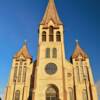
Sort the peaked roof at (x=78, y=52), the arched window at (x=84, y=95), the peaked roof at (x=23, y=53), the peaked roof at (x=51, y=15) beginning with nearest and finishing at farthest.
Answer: the arched window at (x=84, y=95) → the peaked roof at (x=78, y=52) → the peaked roof at (x=23, y=53) → the peaked roof at (x=51, y=15)

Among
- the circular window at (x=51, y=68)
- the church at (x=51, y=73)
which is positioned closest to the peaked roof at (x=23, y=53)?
the church at (x=51, y=73)

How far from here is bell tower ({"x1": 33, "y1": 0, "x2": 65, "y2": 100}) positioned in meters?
30.6

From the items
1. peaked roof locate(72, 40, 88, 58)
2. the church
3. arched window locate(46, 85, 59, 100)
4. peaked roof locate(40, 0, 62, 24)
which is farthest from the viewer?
peaked roof locate(40, 0, 62, 24)

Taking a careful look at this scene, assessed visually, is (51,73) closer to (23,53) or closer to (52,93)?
(52,93)

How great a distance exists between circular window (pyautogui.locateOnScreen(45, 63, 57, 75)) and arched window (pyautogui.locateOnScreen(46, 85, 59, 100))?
2.85m

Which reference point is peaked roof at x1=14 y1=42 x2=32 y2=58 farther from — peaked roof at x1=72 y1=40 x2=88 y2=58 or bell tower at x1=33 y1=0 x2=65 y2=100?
peaked roof at x1=72 y1=40 x2=88 y2=58

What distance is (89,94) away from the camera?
32.1 m

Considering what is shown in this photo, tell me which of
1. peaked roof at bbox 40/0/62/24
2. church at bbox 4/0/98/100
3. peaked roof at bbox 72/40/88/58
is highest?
peaked roof at bbox 40/0/62/24

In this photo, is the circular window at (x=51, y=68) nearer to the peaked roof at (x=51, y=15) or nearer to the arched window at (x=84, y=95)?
the arched window at (x=84, y=95)

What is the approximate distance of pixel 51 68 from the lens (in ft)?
110

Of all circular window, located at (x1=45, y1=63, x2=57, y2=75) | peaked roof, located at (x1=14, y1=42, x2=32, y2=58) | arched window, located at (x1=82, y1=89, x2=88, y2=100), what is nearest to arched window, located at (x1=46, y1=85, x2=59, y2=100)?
circular window, located at (x1=45, y1=63, x2=57, y2=75)

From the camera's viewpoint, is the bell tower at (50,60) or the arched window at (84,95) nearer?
the bell tower at (50,60)

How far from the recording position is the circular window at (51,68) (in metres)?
32.8

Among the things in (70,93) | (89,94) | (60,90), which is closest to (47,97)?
(60,90)
